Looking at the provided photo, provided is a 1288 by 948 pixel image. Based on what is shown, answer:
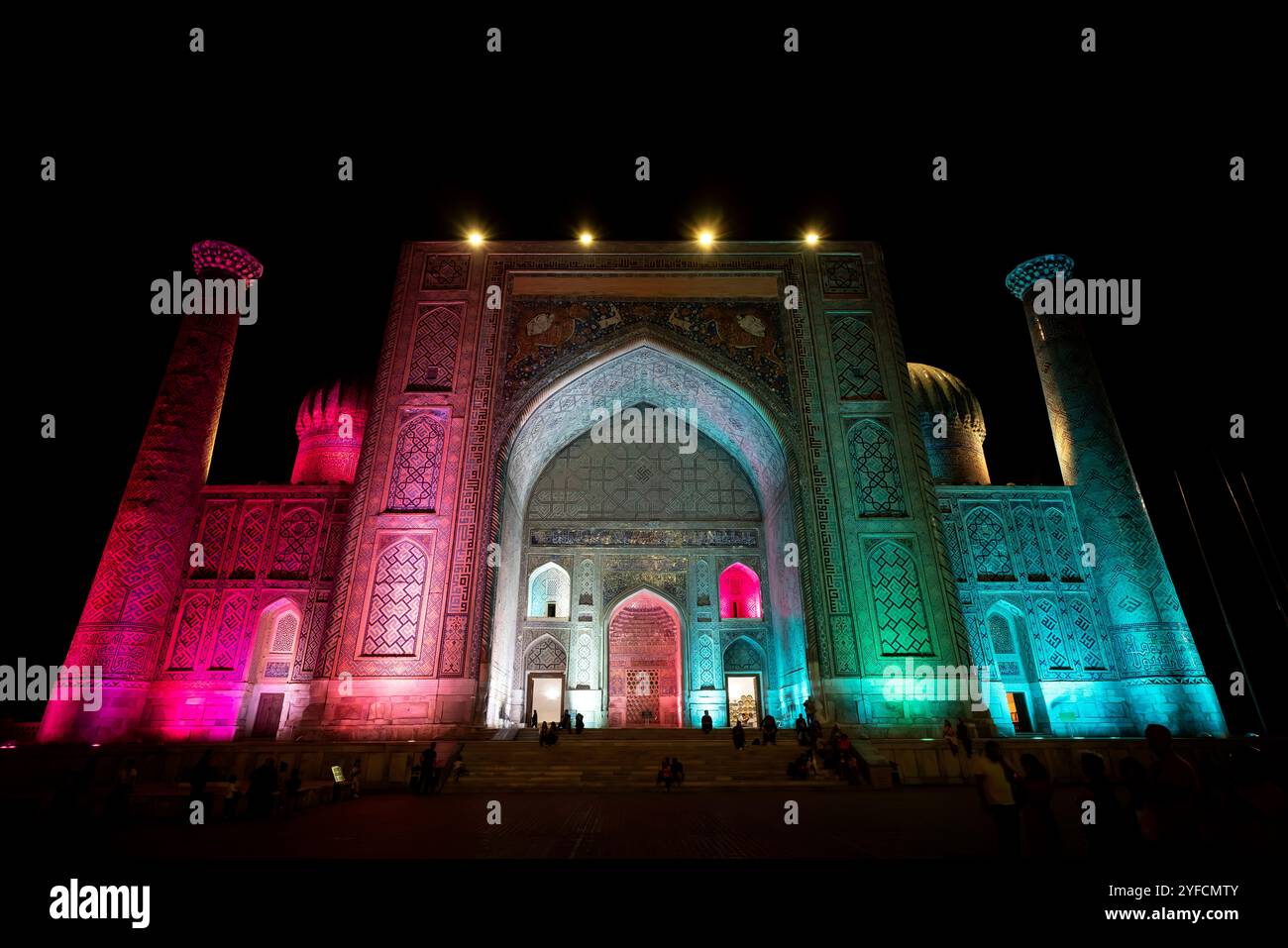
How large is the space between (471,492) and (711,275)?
18.6 feet

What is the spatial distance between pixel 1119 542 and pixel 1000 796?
992 centimetres

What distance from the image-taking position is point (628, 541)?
1220cm

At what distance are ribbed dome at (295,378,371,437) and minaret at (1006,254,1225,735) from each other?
14.1m

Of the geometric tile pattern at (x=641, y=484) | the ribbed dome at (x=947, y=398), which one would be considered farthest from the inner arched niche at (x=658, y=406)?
the ribbed dome at (x=947, y=398)

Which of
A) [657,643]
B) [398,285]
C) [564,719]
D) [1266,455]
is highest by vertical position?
[398,285]

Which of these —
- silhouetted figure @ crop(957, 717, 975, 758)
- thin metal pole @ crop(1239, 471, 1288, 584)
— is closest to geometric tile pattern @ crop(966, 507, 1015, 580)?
thin metal pole @ crop(1239, 471, 1288, 584)

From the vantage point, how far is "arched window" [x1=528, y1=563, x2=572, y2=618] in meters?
11.9

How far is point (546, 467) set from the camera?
12672mm

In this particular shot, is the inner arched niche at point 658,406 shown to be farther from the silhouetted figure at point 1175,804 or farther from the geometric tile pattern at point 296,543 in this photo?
the silhouetted figure at point 1175,804

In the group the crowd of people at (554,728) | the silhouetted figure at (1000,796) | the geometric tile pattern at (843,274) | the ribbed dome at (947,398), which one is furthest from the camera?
the ribbed dome at (947,398)

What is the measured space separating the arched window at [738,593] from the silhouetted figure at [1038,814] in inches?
396

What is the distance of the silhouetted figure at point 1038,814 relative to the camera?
221 cm
